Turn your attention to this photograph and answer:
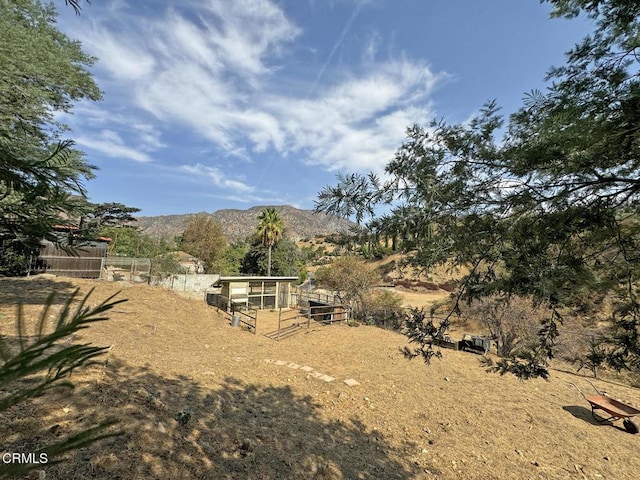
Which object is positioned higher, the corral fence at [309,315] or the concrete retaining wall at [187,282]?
the concrete retaining wall at [187,282]

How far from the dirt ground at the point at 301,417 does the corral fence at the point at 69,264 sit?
15.1ft

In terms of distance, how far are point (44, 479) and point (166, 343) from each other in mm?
7123

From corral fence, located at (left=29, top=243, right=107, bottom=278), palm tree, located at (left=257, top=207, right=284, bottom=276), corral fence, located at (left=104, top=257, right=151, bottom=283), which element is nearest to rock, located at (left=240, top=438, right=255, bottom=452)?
corral fence, located at (left=29, top=243, right=107, bottom=278)

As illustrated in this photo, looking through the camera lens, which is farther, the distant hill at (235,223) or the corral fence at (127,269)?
the distant hill at (235,223)

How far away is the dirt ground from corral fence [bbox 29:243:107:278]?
4589 mm

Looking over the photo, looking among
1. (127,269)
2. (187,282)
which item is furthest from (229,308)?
(127,269)

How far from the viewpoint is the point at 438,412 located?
6.58 metres

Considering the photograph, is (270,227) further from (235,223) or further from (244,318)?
(235,223)

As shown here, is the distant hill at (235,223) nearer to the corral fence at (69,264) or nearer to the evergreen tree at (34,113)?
the corral fence at (69,264)

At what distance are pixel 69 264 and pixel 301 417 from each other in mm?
15250

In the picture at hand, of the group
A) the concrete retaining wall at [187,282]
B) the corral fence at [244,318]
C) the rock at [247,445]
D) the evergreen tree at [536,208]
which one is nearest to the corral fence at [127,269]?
the concrete retaining wall at [187,282]

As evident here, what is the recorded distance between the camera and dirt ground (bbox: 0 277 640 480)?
11.1 feet

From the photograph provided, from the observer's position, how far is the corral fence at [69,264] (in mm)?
14368

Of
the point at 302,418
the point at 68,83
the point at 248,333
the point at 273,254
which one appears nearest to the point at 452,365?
the point at 302,418
